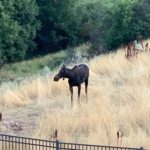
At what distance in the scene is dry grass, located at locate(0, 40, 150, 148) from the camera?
13000 millimetres

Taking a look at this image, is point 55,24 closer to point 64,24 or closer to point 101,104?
point 64,24

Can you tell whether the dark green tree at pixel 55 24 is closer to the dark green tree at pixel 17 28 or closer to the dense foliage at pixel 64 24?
the dense foliage at pixel 64 24

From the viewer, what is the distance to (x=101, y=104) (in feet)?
50.3

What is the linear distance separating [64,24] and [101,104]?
95.5 feet

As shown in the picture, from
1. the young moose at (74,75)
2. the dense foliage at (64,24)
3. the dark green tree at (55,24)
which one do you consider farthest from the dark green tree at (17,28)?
the young moose at (74,75)

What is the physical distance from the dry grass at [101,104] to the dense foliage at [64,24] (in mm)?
11523

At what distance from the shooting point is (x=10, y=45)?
130 ft

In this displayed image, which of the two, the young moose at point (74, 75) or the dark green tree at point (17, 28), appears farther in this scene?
the dark green tree at point (17, 28)

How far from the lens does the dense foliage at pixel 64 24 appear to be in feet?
108

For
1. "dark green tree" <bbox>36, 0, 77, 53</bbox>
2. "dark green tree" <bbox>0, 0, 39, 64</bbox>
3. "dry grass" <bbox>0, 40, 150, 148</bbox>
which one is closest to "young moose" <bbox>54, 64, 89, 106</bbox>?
"dry grass" <bbox>0, 40, 150, 148</bbox>

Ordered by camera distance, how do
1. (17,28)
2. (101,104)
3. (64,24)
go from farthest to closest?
(64,24)
(17,28)
(101,104)

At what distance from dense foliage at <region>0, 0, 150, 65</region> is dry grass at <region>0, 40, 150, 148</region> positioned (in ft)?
37.8

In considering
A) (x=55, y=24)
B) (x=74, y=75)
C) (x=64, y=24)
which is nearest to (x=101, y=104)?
(x=74, y=75)

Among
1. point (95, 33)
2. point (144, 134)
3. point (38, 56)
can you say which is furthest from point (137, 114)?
point (38, 56)
